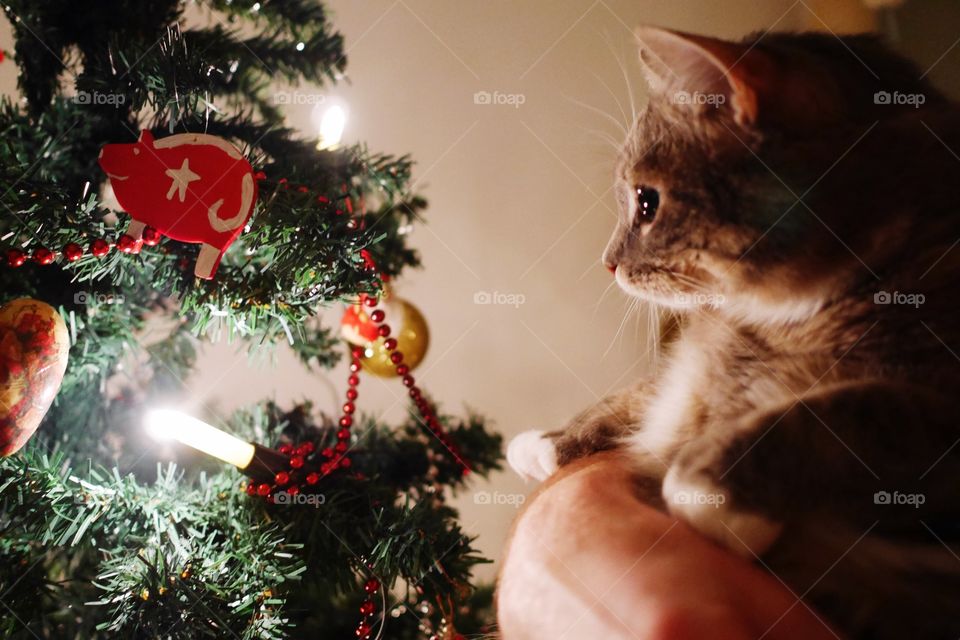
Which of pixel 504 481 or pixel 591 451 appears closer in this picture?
pixel 591 451

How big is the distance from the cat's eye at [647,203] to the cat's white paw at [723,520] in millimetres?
273

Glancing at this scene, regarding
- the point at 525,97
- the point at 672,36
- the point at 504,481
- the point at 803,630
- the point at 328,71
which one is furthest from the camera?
the point at 504,481

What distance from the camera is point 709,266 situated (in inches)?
21.7

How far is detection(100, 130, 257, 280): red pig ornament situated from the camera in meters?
0.57

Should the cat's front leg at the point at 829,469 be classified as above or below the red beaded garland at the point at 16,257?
above

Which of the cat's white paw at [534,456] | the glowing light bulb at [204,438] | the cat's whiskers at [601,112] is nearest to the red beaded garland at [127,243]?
the glowing light bulb at [204,438]

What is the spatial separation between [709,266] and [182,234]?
1.58ft

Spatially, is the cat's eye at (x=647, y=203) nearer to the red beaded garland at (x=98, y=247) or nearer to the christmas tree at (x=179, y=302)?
the christmas tree at (x=179, y=302)

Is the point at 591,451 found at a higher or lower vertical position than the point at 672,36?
lower

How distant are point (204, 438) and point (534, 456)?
1.11 feet

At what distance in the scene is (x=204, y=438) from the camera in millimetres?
627

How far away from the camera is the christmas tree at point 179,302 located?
538 mm

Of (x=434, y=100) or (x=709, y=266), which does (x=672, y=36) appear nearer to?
(x=709, y=266)

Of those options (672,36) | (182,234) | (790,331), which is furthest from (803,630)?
(182,234)
